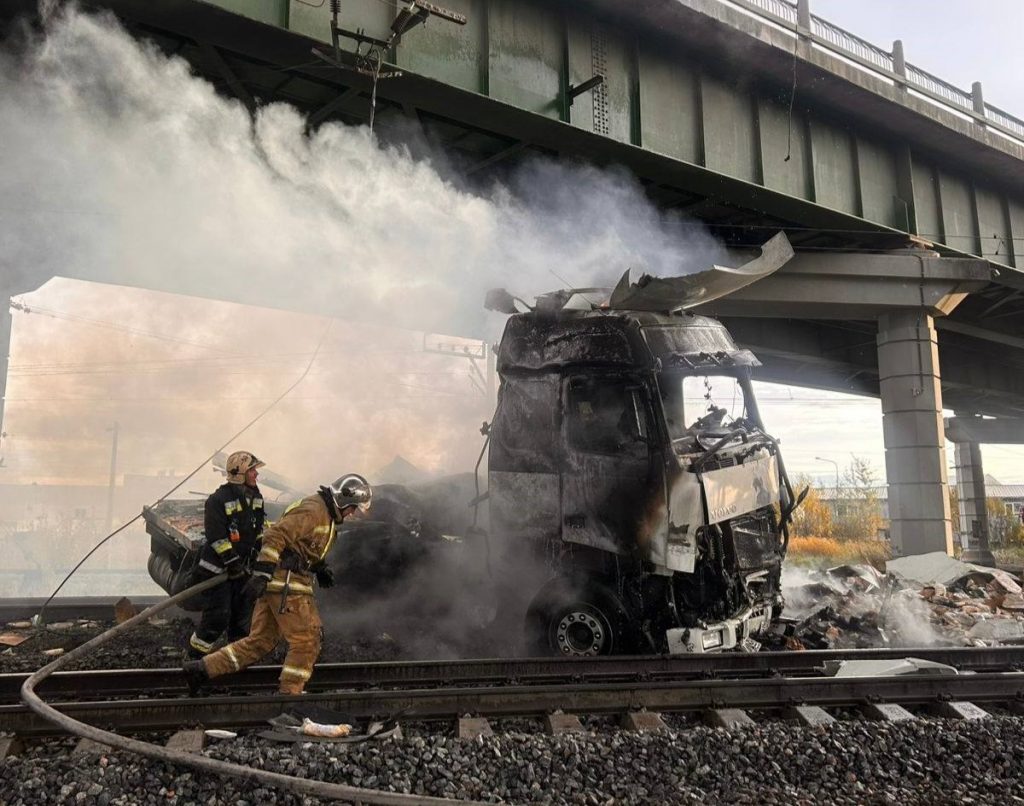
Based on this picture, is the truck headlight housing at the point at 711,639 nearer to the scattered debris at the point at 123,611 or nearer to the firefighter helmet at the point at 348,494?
the firefighter helmet at the point at 348,494

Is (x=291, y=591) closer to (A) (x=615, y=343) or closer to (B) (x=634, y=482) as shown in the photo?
(B) (x=634, y=482)

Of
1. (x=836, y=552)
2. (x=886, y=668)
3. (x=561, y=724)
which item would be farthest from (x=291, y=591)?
(x=836, y=552)

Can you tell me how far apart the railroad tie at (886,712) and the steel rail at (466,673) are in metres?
1.00

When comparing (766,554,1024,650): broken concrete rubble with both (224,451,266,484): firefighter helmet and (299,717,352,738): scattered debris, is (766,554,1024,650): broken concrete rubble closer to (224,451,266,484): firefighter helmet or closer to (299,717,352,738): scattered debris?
(299,717,352,738): scattered debris

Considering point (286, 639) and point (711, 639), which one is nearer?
point (286, 639)

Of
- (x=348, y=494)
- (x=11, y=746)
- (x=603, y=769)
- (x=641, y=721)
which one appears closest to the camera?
(x=603, y=769)

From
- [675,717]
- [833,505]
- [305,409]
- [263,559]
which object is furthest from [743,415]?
[833,505]

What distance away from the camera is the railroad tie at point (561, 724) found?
404cm

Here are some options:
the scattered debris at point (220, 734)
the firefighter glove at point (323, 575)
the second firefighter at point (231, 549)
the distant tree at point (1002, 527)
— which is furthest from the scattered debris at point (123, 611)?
the distant tree at point (1002, 527)

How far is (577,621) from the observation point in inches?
228

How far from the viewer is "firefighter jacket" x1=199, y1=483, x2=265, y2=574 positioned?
5.68m

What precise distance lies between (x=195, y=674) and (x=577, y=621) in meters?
2.85

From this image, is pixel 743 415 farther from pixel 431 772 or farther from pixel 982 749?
pixel 431 772

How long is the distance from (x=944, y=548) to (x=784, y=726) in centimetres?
1161
